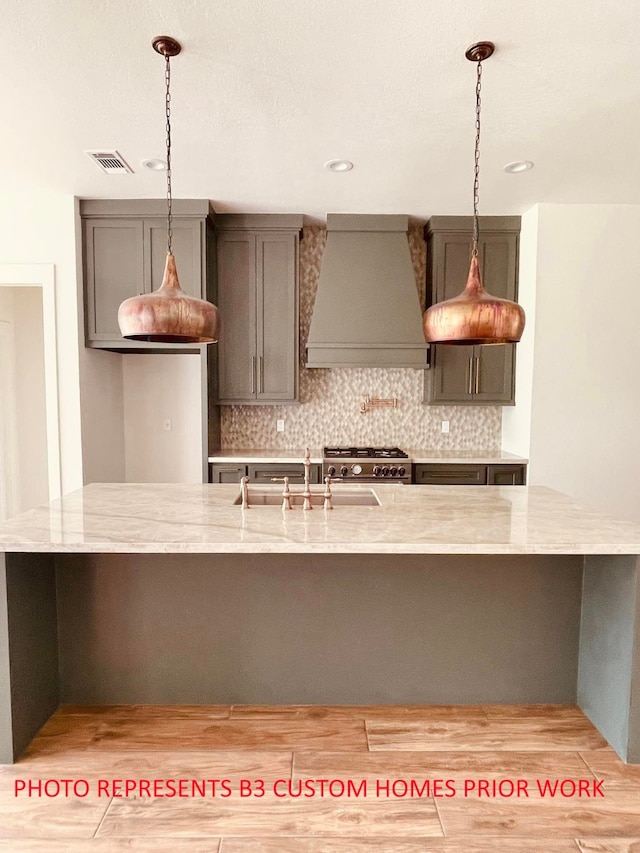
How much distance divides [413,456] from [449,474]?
31 centimetres

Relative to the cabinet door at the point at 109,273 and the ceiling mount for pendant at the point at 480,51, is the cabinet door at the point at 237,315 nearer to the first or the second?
the cabinet door at the point at 109,273

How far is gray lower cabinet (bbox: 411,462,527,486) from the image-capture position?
387cm

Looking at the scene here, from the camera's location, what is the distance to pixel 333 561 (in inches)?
84.6

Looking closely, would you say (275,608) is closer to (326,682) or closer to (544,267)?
(326,682)

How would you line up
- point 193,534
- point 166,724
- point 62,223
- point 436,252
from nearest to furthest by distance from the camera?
1. point 193,534
2. point 166,724
3. point 62,223
4. point 436,252

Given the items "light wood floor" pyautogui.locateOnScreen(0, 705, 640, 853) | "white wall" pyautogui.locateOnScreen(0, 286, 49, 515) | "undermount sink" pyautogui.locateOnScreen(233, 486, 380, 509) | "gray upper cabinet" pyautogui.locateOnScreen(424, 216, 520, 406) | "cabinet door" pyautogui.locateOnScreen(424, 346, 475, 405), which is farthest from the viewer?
"white wall" pyautogui.locateOnScreen(0, 286, 49, 515)

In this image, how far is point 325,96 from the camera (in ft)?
7.85

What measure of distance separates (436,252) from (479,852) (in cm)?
369

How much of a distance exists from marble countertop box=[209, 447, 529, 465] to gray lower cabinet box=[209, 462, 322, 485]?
0.04m

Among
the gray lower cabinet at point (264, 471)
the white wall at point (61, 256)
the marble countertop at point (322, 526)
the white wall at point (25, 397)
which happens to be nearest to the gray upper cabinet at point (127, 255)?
the white wall at point (61, 256)

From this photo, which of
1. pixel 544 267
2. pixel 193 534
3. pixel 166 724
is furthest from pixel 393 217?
pixel 166 724
